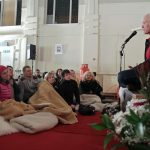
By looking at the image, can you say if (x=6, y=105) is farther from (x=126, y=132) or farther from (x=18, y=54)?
(x=18, y=54)

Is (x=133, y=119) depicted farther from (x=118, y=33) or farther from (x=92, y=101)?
(x=118, y=33)

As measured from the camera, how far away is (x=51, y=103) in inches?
162

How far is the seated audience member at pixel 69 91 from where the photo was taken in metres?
4.96

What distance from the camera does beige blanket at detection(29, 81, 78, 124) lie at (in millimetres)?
3764

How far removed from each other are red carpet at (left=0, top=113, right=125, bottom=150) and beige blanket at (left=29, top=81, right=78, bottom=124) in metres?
0.59

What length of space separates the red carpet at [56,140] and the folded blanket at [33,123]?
0.24 feet

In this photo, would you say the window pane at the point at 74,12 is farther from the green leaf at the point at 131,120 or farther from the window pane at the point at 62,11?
the green leaf at the point at 131,120

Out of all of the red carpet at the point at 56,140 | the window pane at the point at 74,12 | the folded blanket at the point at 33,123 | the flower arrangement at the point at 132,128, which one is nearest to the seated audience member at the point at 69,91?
the folded blanket at the point at 33,123

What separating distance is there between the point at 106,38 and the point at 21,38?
2.60 m

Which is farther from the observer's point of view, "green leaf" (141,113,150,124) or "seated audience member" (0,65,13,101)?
"seated audience member" (0,65,13,101)

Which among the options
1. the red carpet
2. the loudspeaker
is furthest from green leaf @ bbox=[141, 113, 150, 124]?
the loudspeaker

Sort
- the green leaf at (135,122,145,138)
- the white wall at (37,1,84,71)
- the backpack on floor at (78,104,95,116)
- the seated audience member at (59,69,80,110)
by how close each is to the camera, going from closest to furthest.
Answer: the green leaf at (135,122,145,138)
the backpack on floor at (78,104,95,116)
the seated audience member at (59,69,80,110)
the white wall at (37,1,84,71)

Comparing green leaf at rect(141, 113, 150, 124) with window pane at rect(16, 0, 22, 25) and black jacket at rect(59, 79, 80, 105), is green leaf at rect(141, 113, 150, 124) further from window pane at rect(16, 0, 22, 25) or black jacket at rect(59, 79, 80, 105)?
window pane at rect(16, 0, 22, 25)

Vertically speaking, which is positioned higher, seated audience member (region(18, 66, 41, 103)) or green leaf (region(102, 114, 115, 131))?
green leaf (region(102, 114, 115, 131))
